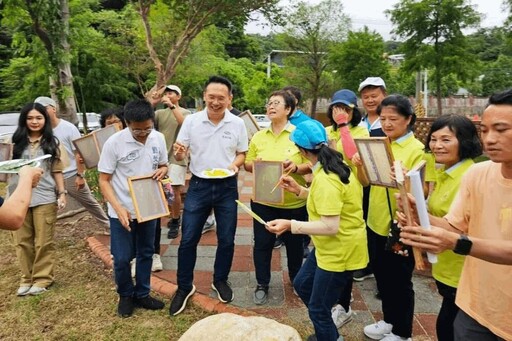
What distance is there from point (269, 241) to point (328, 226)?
120 centimetres

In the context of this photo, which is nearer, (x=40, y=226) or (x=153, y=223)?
(x=153, y=223)

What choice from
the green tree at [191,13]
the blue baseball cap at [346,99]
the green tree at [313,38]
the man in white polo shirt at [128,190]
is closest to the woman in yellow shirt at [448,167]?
the blue baseball cap at [346,99]

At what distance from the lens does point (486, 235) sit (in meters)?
1.70

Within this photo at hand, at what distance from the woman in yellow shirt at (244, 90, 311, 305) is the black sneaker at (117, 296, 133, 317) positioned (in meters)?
1.07

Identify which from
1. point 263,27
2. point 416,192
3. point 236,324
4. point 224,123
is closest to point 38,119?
point 224,123

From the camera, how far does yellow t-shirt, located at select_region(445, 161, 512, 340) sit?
164 centimetres

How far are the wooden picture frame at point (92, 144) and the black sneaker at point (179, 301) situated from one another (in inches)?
70.5

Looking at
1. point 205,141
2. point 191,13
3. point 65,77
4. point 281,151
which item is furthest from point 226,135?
point 191,13

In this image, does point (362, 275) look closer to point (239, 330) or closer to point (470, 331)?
point (239, 330)

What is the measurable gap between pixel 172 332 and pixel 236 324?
33.1 inches

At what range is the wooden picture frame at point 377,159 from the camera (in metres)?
2.45

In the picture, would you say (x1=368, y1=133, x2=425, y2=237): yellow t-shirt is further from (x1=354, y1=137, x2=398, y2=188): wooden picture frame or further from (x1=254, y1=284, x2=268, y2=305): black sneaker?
(x1=254, y1=284, x2=268, y2=305): black sneaker

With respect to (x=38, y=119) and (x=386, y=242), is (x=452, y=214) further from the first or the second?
(x=38, y=119)

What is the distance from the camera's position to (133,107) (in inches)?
126
